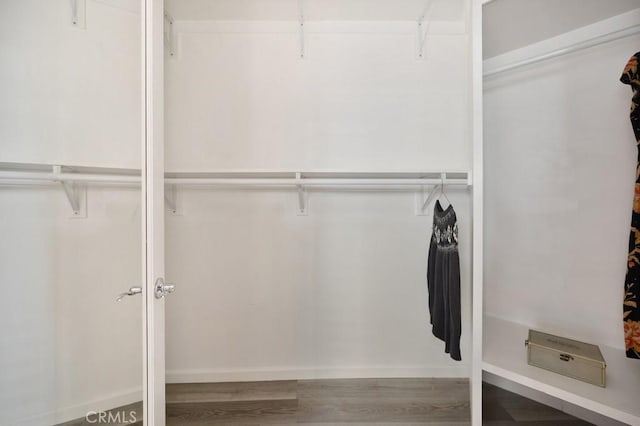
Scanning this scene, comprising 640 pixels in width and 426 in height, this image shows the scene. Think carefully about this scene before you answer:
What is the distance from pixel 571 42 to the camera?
121cm

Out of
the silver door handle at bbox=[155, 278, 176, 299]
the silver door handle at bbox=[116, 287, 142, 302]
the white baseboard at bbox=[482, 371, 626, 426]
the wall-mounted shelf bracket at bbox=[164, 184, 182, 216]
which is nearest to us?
the silver door handle at bbox=[116, 287, 142, 302]

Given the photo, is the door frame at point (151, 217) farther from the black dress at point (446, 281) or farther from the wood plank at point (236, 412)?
the black dress at point (446, 281)

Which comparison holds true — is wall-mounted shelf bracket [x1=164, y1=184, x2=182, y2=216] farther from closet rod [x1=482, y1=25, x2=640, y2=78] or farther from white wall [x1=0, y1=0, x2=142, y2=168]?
closet rod [x1=482, y1=25, x2=640, y2=78]

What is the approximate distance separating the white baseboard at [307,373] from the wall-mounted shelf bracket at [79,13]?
181cm

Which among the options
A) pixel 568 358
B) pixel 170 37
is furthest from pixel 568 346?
pixel 170 37

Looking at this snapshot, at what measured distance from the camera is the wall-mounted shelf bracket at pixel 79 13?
2.31 feet

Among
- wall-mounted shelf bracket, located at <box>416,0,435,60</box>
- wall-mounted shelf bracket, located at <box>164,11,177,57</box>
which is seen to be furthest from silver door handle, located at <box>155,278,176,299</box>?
wall-mounted shelf bracket, located at <box>416,0,435,60</box>

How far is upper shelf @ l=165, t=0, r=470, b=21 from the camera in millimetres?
1543

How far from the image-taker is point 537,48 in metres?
1.28

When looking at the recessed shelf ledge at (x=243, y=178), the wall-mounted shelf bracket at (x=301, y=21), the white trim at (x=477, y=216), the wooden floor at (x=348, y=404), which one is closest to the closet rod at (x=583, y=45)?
the white trim at (x=477, y=216)

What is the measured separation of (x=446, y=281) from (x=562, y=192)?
0.74 meters

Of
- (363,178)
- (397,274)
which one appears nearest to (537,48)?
(363,178)

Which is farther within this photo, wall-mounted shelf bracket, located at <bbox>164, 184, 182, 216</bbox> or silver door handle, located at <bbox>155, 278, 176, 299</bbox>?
wall-mounted shelf bracket, located at <bbox>164, 184, 182, 216</bbox>

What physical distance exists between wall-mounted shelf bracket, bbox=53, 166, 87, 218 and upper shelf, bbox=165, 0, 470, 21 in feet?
4.65
